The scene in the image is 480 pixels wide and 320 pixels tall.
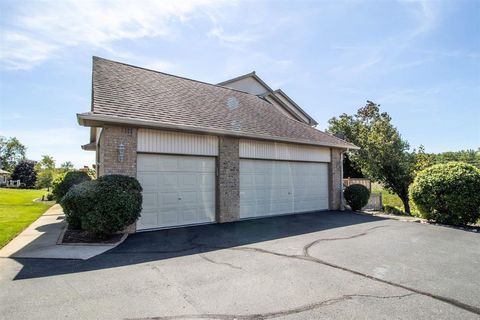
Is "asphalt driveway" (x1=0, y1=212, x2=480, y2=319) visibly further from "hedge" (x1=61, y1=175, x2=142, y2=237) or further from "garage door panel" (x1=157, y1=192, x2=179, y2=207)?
"garage door panel" (x1=157, y1=192, x2=179, y2=207)

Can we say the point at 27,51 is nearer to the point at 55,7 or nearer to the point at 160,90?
the point at 55,7

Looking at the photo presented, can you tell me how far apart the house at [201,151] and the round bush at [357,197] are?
2.30ft

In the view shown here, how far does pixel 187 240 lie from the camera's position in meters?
7.35

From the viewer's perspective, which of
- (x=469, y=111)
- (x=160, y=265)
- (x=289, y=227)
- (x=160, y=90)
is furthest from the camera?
(x=469, y=111)

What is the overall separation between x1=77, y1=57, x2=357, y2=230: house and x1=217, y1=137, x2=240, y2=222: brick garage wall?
0.04 m

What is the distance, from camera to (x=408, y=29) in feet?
32.2

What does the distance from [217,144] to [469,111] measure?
15941 mm

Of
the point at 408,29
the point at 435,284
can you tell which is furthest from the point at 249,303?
the point at 408,29

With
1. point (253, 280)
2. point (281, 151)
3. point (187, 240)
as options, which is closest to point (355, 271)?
point (253, 280)

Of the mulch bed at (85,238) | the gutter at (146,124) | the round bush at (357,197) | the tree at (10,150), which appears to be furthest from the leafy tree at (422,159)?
the tree at (10,150)

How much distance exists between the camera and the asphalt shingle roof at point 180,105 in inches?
342

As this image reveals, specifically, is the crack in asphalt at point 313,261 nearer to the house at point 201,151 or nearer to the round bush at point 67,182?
the house at point 201,151

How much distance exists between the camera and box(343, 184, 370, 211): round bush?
14.0 m

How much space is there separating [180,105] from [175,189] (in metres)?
3.38
